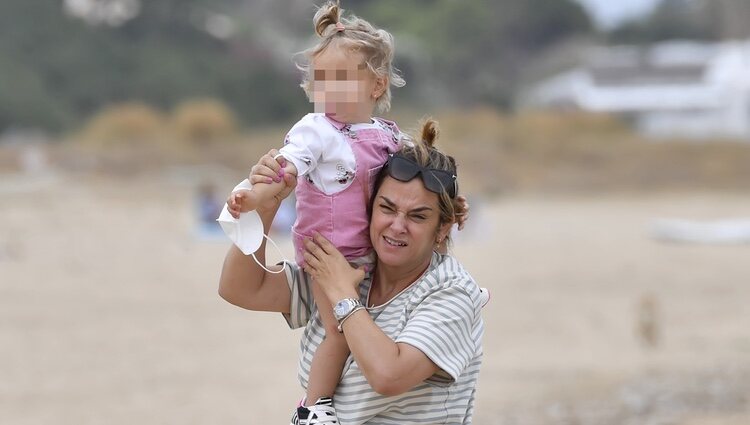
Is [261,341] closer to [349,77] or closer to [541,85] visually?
[349,77]

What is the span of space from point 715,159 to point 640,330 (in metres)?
20.7

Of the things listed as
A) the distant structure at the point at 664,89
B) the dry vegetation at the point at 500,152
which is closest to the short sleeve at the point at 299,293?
the dry vegetation at the point at 500,152

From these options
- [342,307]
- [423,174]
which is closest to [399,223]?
[423,174]

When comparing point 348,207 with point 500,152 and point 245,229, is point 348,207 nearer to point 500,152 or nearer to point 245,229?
point 245,229

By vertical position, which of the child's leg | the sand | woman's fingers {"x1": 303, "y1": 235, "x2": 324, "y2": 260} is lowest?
the child's leg

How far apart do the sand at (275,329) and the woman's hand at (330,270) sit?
20.7 feet

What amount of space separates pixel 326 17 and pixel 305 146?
326 millimetres

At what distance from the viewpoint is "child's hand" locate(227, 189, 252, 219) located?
274 centimetres

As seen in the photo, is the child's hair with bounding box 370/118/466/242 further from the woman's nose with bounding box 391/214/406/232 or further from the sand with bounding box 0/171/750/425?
the sand with bounding box 0/171/750/425

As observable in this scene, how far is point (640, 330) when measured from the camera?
12.1 meters

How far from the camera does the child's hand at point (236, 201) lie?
2.74m

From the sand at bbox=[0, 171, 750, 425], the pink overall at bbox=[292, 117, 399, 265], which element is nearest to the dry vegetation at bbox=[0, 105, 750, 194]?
the sand at bbox=[0, 171, 750, 425]

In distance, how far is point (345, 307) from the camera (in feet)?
9.04

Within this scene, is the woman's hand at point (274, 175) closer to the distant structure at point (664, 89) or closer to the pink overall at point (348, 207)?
the pink overall at point (348, 207)
